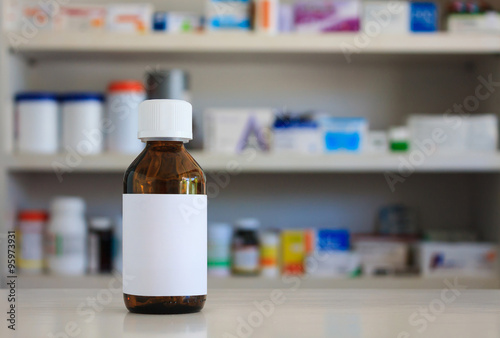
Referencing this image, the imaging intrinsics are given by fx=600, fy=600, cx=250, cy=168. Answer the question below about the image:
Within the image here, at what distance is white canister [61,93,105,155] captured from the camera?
5.28 feet

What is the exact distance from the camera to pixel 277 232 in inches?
67.8

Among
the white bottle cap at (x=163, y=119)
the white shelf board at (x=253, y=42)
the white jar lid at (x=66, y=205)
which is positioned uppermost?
the white shelf board at (x=253, y=42)

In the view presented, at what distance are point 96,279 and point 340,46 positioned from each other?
90 cm

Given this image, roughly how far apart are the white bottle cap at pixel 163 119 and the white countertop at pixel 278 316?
0.13m

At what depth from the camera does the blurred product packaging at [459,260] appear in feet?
5.37

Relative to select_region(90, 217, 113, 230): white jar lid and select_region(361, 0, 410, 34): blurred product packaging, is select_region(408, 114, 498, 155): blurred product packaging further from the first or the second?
select_region(90, 217, 113, 230): white jar lid

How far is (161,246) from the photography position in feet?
1.32

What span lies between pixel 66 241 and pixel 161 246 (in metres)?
1.26

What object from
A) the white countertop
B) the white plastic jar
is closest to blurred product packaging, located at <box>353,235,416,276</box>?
the white plastic jar

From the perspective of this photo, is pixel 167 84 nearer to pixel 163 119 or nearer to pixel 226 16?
pixel 226 16

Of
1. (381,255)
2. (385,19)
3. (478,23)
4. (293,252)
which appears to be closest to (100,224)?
(293,252)

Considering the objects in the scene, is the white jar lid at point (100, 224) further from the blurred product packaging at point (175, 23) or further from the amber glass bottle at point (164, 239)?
the amber glass bottle at point (164, 239)

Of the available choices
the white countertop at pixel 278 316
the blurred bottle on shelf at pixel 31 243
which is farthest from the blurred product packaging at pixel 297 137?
the white countertop at pixel 278 316

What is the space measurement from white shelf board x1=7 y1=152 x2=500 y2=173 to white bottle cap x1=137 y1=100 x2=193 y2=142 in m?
1.15
